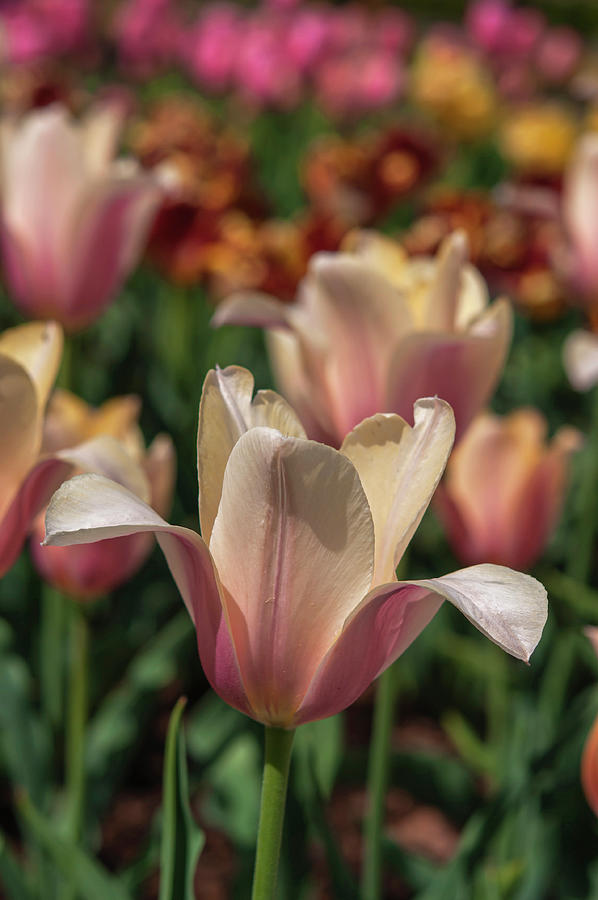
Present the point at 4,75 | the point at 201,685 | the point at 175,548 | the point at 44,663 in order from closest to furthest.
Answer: the point at 175,548, the point at 44,663, the point at 201,685, the point at 4,75

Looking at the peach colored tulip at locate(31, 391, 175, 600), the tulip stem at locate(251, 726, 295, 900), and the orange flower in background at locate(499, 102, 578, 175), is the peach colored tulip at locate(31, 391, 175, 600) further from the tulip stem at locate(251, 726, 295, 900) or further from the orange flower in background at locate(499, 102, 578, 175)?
the orange flower in background at locate(499, 102, 578, 175)

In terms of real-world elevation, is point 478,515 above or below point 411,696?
above

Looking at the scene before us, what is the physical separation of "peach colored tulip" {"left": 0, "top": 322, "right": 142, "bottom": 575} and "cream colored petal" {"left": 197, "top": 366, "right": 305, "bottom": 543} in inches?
2.3

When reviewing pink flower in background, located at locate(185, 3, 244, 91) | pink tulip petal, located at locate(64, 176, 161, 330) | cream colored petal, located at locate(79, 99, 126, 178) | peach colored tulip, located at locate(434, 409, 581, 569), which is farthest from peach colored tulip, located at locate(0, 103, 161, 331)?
pink flower in background, located at locate(185, 3, 244, 91)

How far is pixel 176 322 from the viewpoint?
2.24m

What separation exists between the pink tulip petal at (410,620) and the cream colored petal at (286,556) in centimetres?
1

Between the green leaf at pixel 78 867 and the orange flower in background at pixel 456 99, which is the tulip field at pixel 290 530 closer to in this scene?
the green leaf at pixel 78 867

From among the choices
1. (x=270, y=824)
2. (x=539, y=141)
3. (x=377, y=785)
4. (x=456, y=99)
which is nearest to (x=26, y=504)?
(x=270, y=824)

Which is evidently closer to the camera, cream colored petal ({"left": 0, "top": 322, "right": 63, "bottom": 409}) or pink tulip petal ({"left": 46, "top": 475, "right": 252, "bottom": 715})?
pink tulip petal ({"left": 46, "top": 475, "right": 252, "bottom": 715})

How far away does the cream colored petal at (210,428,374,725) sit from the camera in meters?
A: 0.48

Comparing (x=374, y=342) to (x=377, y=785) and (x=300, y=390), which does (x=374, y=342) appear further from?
(x=377, y=785)

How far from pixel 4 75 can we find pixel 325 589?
3.91 meters

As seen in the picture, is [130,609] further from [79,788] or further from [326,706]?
[326,706]

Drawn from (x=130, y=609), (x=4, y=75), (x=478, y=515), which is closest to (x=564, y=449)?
(x=478, y=515)
